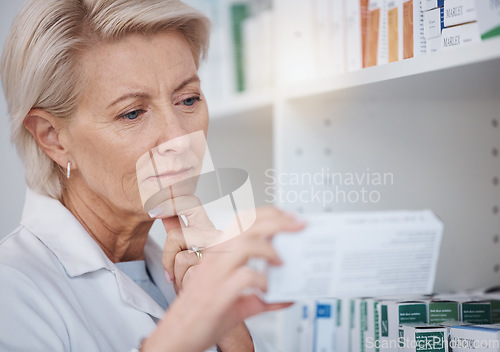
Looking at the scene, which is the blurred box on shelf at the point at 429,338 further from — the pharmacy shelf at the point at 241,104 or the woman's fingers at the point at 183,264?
the pharmacy shelf at the point at 241,104

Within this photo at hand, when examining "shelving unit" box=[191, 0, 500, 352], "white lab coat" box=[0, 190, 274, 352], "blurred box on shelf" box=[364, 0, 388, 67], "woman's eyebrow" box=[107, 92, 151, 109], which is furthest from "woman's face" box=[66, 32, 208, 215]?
"blurred box on shelf" box=[364, 0, 388, 67]

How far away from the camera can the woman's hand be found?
0.55 metres

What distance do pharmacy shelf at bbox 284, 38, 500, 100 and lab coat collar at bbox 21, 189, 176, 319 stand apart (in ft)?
1.60

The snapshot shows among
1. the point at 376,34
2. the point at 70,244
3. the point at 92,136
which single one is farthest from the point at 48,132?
the point at 376,34

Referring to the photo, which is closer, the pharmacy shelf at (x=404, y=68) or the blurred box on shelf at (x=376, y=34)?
Answer: the pharmacy shelf at (x=404, y=68)

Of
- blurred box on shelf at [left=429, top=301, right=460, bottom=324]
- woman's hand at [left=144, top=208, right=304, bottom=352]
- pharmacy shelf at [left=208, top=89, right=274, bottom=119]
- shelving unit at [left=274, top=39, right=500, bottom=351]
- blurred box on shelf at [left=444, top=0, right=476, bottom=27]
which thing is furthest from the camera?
pharmacy shelf at [left=208, top=89, right=274, bottom=119]

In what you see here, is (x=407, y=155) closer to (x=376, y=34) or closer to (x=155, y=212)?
(x=376, y=34)

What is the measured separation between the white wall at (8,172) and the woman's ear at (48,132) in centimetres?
7

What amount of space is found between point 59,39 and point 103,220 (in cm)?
35

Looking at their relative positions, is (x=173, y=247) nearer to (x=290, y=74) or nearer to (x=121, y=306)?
(x=121, y=306)

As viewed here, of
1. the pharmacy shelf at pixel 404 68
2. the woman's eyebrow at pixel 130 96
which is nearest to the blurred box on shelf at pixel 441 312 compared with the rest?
the pharmacy shelf at pixel 404 68

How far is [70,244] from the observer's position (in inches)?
37.4

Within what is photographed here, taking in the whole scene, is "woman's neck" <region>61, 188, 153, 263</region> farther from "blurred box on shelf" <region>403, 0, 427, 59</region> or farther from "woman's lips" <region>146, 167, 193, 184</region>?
"blurred box on shelf" <region>403, 0, 427, 59</region>

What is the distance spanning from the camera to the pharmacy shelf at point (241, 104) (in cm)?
123
